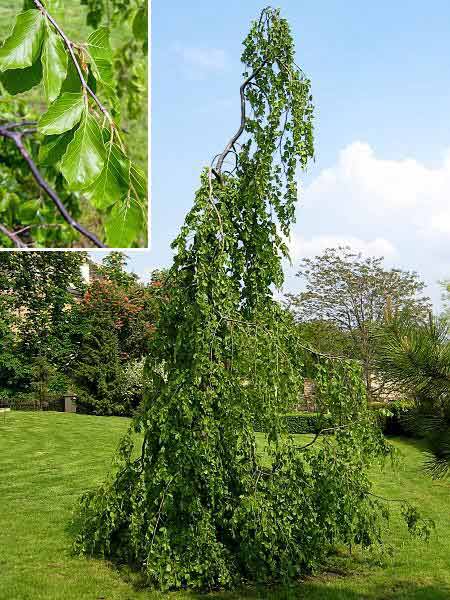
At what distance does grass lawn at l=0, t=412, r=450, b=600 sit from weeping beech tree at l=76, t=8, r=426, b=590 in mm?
202

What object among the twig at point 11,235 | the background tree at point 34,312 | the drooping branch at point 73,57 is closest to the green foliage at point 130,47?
the twig at point 11,235

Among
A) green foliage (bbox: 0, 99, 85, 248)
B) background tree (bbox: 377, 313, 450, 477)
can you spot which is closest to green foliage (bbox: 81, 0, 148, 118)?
green foliage (bbox: 0, 99, 85, 248)

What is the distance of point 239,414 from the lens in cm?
441

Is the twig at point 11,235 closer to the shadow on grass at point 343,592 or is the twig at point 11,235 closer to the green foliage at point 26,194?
the green foliage at point 26,194

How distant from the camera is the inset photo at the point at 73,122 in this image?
2.05 m

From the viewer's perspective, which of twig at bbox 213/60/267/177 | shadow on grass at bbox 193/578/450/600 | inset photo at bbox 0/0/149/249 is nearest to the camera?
inset photo at bbox 0/0/149/249

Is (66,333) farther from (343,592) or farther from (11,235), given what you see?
(11,235)

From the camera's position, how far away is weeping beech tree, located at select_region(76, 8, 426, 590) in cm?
441

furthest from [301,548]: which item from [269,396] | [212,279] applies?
[212,279]

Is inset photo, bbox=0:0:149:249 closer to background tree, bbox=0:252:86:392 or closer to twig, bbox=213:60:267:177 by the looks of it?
twig, bbox=213:60:267:177

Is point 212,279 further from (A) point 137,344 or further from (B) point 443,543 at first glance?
(A) point 137,344

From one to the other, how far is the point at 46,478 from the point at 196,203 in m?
5.12

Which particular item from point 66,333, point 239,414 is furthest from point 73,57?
point 66,333

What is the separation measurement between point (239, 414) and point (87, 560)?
1618 millimetres
